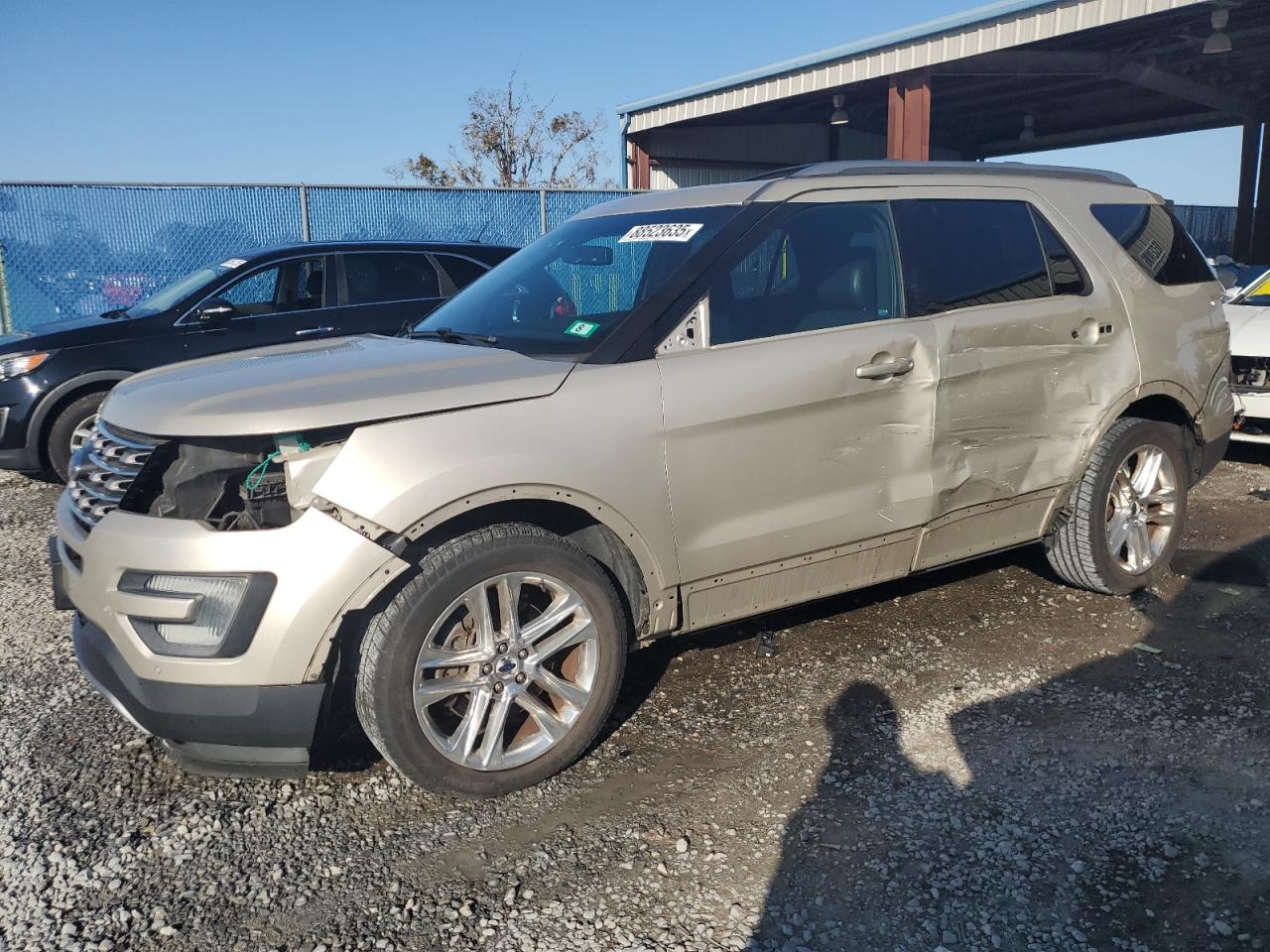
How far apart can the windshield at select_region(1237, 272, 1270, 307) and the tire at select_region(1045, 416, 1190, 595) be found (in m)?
3.19

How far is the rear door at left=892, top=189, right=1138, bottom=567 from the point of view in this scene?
12.2ft

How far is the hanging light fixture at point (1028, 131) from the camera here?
872 inches

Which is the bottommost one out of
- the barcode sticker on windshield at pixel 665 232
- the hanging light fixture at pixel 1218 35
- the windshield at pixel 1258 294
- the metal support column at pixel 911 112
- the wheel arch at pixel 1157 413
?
the wheel arch at pixel 1157 413

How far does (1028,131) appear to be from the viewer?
2392 centimetres

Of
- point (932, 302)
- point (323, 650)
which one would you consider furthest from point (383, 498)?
point (932, 302)

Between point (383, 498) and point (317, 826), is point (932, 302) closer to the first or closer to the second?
point (383, 498)

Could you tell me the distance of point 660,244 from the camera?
3.55 m

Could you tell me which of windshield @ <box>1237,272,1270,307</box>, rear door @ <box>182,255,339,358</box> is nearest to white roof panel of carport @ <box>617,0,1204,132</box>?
windshield @ <box>1237,272,1270,307</box>

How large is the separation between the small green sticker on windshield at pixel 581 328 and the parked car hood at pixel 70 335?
16.4 feet

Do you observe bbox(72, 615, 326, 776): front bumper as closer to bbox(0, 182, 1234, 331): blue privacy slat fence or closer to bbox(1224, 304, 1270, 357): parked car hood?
bbox(1224, 304, 1270, 357): parked car hood

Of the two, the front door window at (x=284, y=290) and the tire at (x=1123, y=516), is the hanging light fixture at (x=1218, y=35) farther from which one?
the front door window at (x=284, y=290)

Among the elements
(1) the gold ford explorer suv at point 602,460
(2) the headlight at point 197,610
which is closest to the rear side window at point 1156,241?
(1) the gold ford explorer suv at point 602,460

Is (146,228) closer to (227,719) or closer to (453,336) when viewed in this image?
(453,336)

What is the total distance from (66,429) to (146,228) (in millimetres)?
6044
